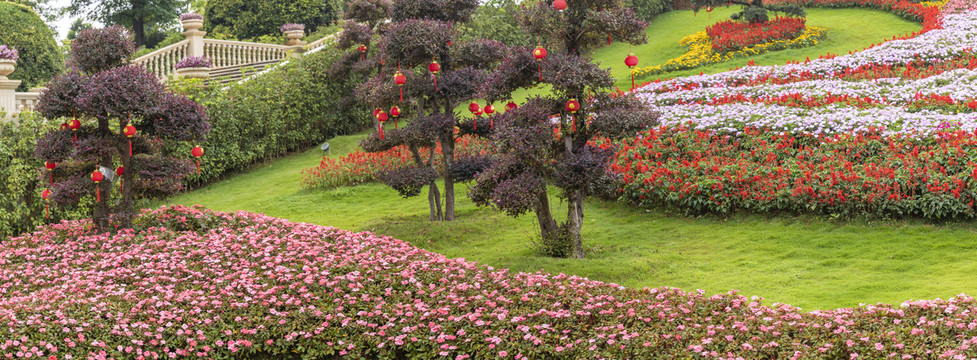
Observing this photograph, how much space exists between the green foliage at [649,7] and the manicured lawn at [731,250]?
16128mm

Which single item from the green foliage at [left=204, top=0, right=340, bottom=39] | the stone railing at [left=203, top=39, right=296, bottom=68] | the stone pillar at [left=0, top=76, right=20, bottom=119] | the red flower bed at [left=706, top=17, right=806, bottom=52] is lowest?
the stone pillar at [left=0, top=76, right=20, bottom=119]

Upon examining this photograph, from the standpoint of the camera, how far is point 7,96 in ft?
41.7

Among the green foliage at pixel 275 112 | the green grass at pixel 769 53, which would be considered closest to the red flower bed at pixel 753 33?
the green grass at pixel 769 53

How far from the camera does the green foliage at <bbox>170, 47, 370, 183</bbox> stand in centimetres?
1612

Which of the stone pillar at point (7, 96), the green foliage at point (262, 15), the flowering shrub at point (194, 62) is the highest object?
the green foliage at point (262, 15)

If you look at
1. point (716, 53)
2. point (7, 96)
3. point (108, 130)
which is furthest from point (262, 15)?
point (108, 130)

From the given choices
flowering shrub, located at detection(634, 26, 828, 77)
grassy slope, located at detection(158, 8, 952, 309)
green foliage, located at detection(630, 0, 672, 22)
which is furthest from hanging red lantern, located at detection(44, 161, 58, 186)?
green foliage, located at detection(630, 0, 672, 22)

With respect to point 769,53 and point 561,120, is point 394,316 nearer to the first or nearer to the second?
point 561,120

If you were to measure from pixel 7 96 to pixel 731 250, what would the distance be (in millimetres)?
10827

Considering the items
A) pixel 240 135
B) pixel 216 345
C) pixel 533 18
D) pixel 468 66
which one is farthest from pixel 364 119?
pixel 216 345

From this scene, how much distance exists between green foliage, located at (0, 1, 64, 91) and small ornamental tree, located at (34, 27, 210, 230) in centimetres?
1088

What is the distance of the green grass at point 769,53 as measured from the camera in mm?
19625

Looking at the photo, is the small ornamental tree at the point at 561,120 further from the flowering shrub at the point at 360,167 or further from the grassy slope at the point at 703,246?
the flowering shrub at the point at 360,167

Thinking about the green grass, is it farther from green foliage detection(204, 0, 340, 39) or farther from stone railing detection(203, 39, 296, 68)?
green foliage detection(204, 0, 340, 39)
